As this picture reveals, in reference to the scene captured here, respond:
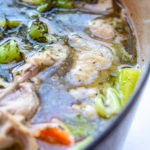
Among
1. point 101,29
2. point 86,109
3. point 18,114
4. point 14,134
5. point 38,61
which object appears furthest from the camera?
point 101,29

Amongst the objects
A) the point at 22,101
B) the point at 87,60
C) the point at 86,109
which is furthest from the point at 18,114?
the point at 87,60

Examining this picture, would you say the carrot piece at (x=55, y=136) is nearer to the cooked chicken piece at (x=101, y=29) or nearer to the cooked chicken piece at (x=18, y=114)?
the cooked chicken piece at (x=18, y=114)

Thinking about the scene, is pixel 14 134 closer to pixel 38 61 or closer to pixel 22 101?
pixel 22 101

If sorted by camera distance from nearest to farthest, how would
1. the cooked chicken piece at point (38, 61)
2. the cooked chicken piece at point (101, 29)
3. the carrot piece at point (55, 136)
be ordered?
the carrot piece at point (55, 136), the cooked chicken piece at point (38, 61), the cooked chicken piece at point (101, 29)

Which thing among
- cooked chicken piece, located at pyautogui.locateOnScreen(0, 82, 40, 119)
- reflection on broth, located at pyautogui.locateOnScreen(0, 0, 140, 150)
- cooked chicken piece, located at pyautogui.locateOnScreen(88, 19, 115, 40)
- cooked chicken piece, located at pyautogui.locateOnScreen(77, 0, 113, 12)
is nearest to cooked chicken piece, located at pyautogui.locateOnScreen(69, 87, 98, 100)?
reflection on broth, located at pyautogui.locateOnScreen(0, 0, 140, 150)

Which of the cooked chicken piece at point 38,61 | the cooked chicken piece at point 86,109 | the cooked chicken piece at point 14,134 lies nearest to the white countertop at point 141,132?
the cooked chicken piece at point 86,109

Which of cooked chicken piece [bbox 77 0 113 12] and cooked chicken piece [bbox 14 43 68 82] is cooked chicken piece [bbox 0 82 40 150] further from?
cooked chicken piece [bbox 77 0 113 12]
